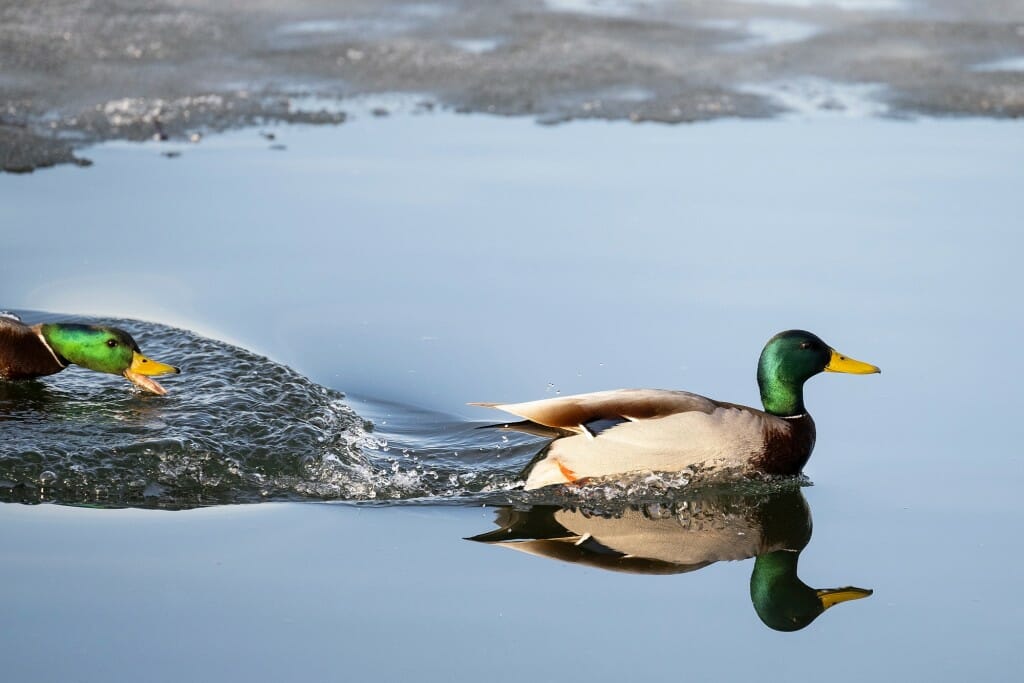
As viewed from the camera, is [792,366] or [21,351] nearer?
[792,366]

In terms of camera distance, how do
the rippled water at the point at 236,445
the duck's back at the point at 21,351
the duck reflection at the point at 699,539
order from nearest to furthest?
the duck reflection at the point at 699,539 < the rippled water at the point at 236,445 < the duck's back at the point at 21,351

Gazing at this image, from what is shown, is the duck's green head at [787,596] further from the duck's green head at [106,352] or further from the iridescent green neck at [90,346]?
the iridescent green neck at [90,346]

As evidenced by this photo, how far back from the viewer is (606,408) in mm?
5129

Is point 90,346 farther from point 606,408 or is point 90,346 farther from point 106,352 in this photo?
point 606,408

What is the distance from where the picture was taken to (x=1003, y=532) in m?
4.83

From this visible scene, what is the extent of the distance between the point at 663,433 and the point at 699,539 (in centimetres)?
45

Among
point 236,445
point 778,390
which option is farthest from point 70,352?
point 778,390

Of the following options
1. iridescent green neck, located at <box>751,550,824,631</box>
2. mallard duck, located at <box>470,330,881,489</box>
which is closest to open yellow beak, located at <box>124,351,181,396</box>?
mallard duck, located at <box>470,330,881,489</box>

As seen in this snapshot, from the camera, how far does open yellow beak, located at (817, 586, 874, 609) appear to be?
435 centimetres

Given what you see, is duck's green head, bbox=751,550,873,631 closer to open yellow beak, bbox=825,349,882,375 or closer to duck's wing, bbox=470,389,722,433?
duck's wing, bbox=470,389,722,433

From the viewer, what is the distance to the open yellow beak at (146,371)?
5.78 metres

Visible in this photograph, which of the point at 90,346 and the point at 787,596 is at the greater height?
the point at 90,346

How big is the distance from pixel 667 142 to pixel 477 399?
158 inches

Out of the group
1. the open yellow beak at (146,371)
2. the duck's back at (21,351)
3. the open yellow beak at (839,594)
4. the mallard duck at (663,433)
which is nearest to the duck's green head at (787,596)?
the open yellow beak at (839,594)
